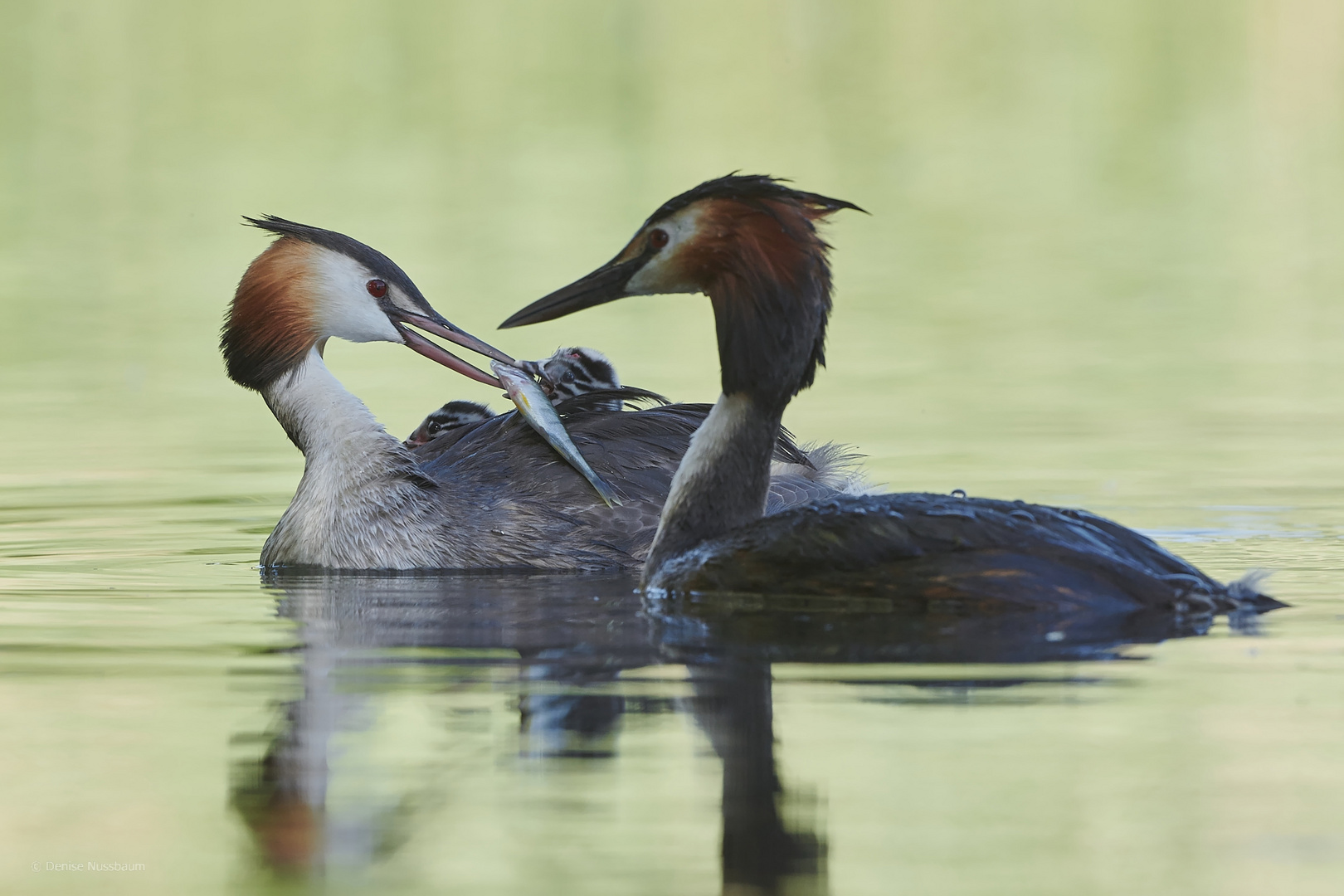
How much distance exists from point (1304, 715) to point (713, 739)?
149 cm

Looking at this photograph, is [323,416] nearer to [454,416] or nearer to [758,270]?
[454,416]

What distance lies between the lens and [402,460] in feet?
28.4

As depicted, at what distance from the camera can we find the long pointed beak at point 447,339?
28.8 feet

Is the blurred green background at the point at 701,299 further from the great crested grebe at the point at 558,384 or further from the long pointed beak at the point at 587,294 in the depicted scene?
the long pointed beak at the point at 587,294

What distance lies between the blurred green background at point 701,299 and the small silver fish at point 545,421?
4.28 ft

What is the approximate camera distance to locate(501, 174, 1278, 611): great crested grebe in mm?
6551

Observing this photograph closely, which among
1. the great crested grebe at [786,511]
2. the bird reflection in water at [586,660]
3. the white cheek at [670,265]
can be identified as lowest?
the bird reflection in water at [586,660]

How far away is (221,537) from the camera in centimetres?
926

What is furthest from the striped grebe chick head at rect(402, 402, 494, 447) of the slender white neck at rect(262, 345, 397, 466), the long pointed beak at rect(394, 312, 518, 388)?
the slender white neck at rect(262, 345, 397, 466)

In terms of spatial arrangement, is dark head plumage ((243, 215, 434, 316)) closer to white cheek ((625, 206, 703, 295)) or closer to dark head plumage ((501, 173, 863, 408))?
white cheek ((625, 206, 703, 295))

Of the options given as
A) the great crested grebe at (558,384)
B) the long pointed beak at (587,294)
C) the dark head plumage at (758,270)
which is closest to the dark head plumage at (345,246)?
the great crested grebe at (558,384)

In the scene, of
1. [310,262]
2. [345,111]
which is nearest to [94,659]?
[310,262]

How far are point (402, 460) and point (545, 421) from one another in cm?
61

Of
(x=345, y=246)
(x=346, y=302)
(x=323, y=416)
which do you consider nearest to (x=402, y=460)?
(x=323, y=416)
